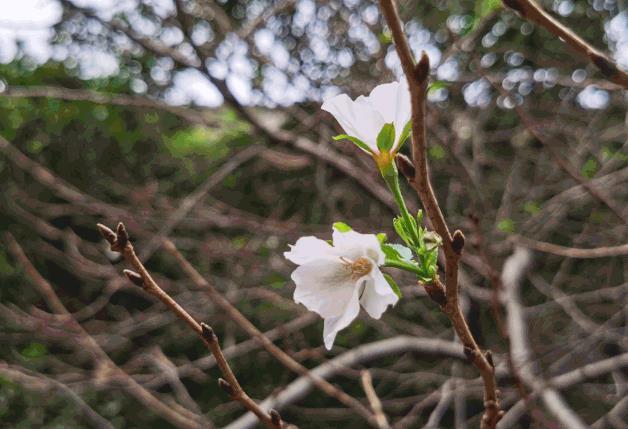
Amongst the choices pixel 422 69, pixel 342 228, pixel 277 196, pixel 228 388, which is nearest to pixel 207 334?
pixel 228 388

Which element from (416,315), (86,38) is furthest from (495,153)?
(86,38)

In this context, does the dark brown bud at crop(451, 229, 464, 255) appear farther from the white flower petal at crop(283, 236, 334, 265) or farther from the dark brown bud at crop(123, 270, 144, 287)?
the dark brown bud at crop(123, 270, 144, 287)

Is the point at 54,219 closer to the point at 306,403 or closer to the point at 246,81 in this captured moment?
the point at 306,403

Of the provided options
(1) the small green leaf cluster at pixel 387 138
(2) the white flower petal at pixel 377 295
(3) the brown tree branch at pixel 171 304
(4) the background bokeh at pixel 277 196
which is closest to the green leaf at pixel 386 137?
(1) the small green leaf cluster at pixel 387 138

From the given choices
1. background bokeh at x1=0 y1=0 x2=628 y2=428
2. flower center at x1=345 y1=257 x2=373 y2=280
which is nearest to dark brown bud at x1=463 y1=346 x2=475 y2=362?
flower center at x1=345 y1=257 x2=373 y2=280

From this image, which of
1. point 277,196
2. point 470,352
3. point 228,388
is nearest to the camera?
point 470,352

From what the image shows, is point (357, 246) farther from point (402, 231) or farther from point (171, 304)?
point (171, 304)
